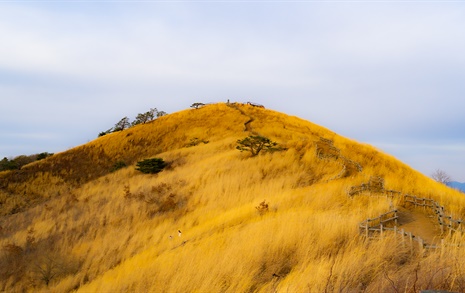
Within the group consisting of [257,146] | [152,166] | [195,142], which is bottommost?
[152,166]

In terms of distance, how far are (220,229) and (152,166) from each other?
17.2m

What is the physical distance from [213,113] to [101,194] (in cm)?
2550

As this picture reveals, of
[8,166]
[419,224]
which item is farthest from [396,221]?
[8,166]

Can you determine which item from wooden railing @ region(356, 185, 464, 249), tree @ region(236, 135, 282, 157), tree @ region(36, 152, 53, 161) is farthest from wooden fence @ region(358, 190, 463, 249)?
tree @ region(36, 152, 53, 161)

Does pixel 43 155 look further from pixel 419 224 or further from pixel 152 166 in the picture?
pixel 419 224

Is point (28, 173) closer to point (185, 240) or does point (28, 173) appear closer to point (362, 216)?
point (185, 240)

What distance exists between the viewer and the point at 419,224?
494 inches

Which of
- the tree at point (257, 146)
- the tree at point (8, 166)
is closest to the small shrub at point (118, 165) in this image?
the tree at point (8, 166)

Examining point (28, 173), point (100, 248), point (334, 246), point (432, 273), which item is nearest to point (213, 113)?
point (28, 173)

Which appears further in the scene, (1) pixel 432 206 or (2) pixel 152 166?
(2) pixel 152 166

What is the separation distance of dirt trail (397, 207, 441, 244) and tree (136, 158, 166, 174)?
18.9 metres

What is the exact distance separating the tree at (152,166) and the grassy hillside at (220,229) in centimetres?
109

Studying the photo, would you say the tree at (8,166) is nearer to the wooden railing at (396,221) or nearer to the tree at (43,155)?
the tree at (43,155)

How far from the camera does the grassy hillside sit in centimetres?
668
